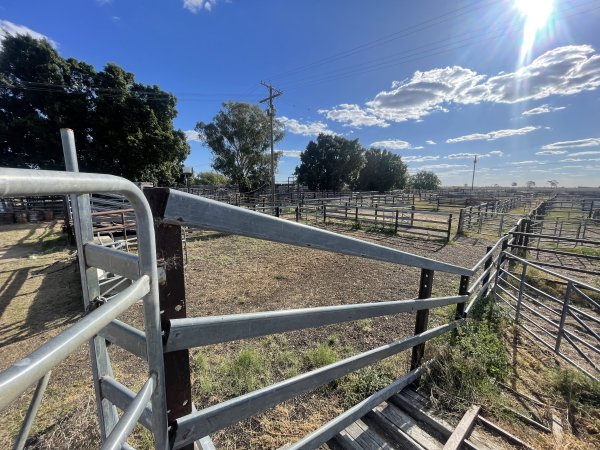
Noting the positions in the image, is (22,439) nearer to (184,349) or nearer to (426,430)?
(184,349)

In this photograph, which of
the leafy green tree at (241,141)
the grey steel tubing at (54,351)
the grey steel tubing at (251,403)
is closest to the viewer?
the grey steel tubing at (54,351)

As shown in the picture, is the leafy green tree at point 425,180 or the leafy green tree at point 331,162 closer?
the leafy green tree at point 331,162

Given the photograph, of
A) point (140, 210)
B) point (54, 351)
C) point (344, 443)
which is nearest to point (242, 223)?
point (140, 210)

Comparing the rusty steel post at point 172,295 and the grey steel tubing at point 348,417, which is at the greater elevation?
the rusty steel post at point 172,295

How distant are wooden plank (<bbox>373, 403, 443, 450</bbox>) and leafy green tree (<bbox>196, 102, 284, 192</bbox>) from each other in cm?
3111

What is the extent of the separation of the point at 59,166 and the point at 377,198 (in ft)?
75.7

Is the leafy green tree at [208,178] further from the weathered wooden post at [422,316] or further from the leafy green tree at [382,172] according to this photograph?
the weathered wooden post at [422,316]

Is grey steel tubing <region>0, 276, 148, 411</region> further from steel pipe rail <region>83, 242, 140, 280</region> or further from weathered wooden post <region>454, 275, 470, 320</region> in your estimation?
weathered wooden post <region>454, 275, 470, 320</region>

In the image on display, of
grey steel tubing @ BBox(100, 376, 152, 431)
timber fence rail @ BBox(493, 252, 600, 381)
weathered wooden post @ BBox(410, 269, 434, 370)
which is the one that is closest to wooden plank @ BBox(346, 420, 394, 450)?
weathered wooden post @ BBox(410, 269, 434, 370)

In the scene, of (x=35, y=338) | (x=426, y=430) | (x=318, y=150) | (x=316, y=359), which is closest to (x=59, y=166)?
(x=35, y=338)

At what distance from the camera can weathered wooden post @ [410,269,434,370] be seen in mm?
1999

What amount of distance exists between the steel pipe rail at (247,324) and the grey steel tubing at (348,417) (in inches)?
25.2

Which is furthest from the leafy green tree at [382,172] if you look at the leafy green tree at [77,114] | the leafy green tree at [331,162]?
the leafy green tree at [77,114]

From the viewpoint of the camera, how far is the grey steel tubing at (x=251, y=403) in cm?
92
